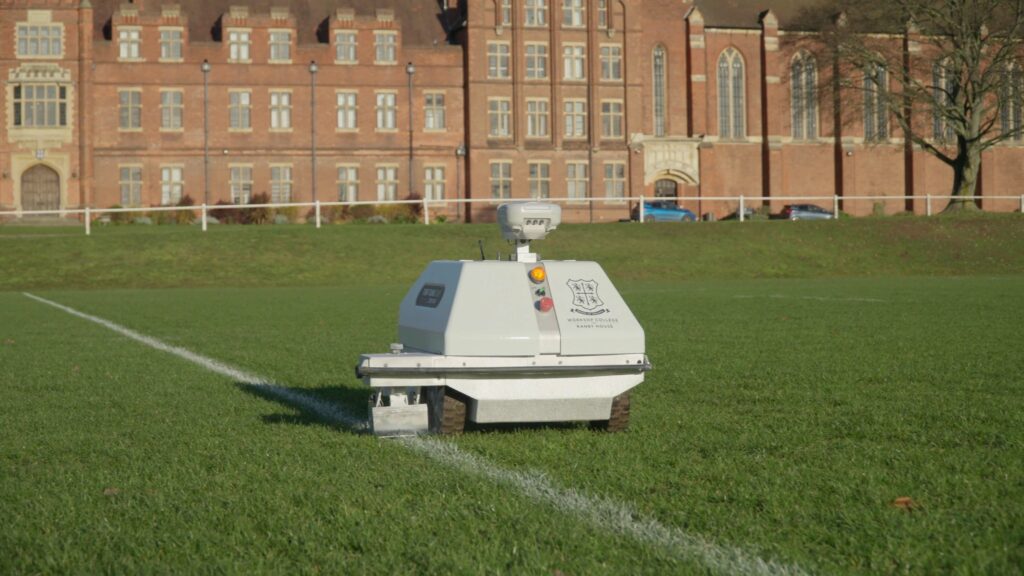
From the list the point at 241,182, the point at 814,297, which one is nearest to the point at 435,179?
the point at 241,182

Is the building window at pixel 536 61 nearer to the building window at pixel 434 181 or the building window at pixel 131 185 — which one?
the building window at pixel 434 181

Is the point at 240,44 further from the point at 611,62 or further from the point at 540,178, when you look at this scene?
the point at 611,62

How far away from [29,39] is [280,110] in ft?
37.7

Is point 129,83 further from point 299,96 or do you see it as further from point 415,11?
point 415,11

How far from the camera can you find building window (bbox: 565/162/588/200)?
208 feet

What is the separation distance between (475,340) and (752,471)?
1978 mm

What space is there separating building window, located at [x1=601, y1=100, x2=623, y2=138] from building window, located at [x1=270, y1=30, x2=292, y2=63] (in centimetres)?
1556

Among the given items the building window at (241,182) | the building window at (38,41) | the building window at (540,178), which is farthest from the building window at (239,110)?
the building window at (540,178)

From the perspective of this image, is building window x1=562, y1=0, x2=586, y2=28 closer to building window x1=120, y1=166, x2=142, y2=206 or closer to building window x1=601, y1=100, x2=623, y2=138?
building window x1=601, y1=100, x2=623, y2=138

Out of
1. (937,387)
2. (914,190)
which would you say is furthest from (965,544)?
(914,190)

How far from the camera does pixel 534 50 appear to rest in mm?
62906

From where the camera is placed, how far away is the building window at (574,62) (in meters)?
63.2

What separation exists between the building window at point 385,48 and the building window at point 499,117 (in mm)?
5115

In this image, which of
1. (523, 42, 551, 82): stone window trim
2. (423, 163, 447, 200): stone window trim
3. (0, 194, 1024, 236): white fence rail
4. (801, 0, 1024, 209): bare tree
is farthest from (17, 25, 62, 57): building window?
(801, 0, 1024, 209): bare tree
